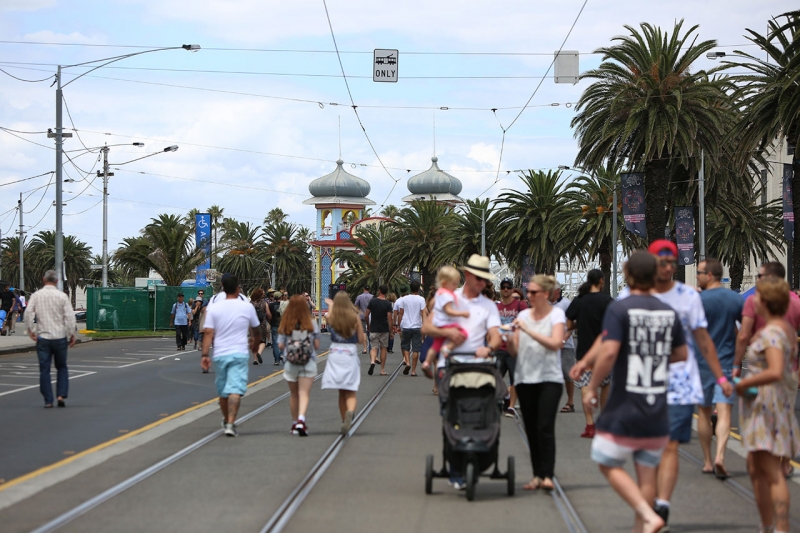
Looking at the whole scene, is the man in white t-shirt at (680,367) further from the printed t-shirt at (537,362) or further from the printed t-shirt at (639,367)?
the printed t-shirt at (537,362)

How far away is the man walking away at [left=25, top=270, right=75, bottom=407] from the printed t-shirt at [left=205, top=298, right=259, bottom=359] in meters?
4.02

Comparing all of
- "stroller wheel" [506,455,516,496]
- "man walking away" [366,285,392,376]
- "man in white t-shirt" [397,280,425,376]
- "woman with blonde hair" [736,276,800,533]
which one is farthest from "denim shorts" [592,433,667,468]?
"man walking away" [366,285,392,376]

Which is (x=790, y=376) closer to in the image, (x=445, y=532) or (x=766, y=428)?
(x=766, y=428)

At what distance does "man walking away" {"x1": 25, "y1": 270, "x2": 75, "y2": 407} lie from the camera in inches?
579

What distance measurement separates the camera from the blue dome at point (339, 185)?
141 meters

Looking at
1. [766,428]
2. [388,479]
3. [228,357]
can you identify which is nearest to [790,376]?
[766,428]

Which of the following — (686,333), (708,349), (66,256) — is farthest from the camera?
(66,256)

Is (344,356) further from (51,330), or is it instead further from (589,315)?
(51,330)

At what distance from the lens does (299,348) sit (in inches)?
469

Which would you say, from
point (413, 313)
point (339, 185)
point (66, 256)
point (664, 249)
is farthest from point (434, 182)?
point (664, 249)

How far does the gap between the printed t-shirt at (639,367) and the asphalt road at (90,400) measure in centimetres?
531

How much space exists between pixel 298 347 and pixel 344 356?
0.52 meters

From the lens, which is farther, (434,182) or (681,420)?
(434,182)

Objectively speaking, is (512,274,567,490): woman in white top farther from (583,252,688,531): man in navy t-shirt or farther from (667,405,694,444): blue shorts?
(583,252,688,531): man in navy t-shirt
